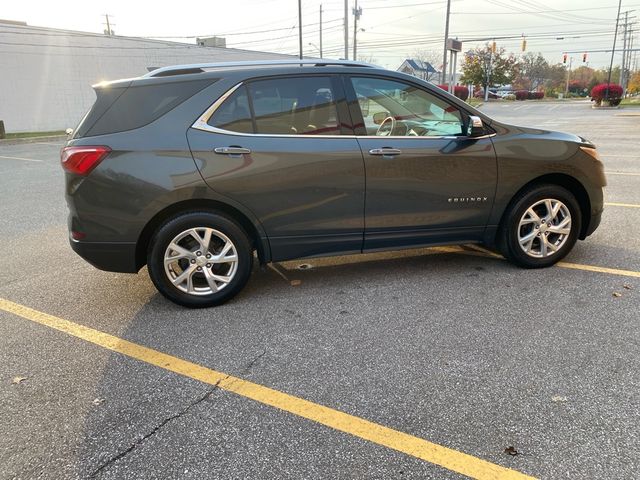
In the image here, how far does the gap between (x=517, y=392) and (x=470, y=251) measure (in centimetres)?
254

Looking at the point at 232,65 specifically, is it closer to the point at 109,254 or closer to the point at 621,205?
the point at 109,254

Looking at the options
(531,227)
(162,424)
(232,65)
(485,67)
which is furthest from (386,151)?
(485,67)

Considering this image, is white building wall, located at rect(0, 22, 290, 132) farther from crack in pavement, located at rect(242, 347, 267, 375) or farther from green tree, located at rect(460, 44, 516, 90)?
green tree, located at rect(460, 44, 516, 90)

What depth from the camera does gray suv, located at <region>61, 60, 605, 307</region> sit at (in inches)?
144

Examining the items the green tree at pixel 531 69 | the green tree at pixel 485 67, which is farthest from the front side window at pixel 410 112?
the green tree at pixel 531 69

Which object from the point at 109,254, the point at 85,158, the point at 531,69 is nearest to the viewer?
the point at 85,158

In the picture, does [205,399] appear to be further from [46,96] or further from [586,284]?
[46,96]

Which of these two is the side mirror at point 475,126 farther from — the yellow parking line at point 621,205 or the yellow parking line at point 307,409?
the yellow parking line at point 621,205

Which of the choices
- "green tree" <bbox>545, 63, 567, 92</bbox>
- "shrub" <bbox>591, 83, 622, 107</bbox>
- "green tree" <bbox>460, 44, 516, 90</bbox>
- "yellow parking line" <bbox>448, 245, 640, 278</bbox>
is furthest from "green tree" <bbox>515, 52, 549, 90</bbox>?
"yellow parking line" <bbox>448, 245, 640, 278</bbox>

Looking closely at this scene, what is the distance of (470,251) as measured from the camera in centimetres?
514

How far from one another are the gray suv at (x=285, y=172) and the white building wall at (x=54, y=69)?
2406 cm

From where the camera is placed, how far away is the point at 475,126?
4.13 meters

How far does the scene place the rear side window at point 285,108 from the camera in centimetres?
377

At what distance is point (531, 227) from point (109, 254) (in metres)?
3.52
